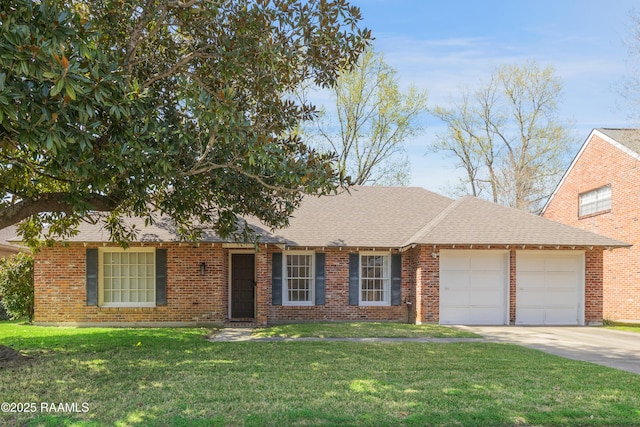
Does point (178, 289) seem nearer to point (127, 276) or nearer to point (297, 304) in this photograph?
point (127, 276)

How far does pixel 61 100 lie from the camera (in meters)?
5.32

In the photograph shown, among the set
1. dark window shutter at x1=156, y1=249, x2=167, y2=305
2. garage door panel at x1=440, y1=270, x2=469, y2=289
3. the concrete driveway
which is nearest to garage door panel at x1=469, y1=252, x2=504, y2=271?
garage door panel at x1=440, y1=270, x2=469, y2=289

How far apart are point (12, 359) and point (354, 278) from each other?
385 inches

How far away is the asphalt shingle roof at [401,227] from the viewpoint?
581 inches

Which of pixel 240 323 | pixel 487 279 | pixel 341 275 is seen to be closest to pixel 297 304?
pixel 341 275

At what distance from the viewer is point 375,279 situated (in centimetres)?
1596

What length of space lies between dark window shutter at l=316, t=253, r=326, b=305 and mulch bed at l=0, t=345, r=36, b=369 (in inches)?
334

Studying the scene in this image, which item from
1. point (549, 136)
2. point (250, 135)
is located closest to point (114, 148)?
point (250, 135)

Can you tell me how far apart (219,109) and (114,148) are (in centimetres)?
153

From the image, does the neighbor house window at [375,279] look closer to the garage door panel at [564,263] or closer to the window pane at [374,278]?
the window pane at [374,278]

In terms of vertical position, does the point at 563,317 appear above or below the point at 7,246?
below

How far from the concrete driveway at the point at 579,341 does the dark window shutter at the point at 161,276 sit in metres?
9.25

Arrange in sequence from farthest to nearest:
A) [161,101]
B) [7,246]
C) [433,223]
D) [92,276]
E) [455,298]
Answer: [7,246] → [433,223] → [455,298] → [92,276] → [161,101]

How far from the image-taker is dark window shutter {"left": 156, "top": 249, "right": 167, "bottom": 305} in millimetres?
14508
